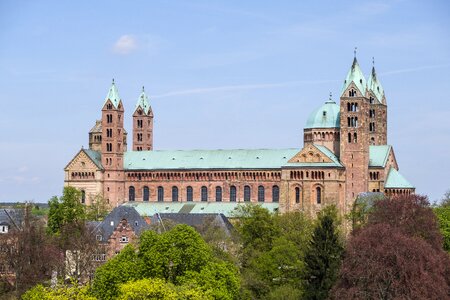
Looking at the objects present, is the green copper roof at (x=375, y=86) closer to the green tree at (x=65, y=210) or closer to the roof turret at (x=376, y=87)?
the roof turret at (x=376, y=87)

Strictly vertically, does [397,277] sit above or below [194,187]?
below

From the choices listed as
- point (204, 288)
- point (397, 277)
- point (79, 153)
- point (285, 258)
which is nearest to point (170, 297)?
point (204, 288)

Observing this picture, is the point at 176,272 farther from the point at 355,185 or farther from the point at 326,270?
the point at 355,185

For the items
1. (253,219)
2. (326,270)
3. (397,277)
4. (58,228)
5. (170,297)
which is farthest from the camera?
(58,228)

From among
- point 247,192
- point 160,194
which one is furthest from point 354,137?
point 160,194

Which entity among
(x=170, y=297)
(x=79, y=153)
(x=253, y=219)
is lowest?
(x=170, y=297)

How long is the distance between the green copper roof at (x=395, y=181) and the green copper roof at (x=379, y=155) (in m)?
2.19

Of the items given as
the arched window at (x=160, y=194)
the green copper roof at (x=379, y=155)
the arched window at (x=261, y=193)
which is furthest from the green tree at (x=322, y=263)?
the arched window at (x=160, y=194)

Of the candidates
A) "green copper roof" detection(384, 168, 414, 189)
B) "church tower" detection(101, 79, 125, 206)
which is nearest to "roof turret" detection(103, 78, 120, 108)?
"church tower" detection(101, 79, 125, 206)

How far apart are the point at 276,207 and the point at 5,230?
39193 mm

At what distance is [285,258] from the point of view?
328 ft

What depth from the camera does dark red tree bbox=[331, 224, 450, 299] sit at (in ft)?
257

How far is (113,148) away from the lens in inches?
6462

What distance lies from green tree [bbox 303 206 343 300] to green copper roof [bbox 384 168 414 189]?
62000 mm
